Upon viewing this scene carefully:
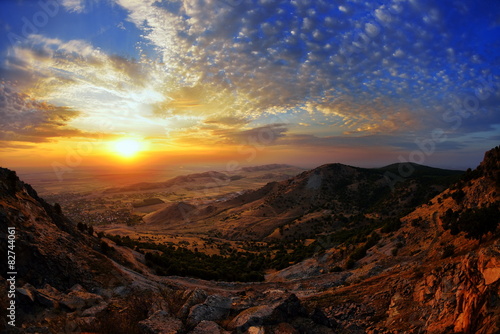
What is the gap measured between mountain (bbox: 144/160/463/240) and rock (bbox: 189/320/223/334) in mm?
43215

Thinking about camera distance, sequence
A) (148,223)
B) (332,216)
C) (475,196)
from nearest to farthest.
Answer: (475,196) → (332,216) → (148,223)

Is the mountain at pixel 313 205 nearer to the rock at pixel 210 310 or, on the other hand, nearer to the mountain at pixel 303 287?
the mountain at pixel 303 287

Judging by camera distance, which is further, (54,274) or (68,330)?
(54,274)

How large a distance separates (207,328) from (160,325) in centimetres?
171

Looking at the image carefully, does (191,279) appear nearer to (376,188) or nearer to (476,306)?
(476,306)

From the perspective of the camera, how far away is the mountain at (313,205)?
52750 mm

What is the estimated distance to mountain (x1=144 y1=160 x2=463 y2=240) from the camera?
173 feet

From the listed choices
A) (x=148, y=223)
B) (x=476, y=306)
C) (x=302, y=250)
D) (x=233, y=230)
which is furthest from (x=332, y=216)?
(x=148, y=223)

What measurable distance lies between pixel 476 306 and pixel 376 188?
254 ft

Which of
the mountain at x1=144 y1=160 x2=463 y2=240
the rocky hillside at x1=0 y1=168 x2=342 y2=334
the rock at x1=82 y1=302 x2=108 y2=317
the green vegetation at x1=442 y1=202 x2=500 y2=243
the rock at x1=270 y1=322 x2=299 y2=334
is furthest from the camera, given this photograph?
the mountain at x1=144 y1=160 x2=463 y2=240

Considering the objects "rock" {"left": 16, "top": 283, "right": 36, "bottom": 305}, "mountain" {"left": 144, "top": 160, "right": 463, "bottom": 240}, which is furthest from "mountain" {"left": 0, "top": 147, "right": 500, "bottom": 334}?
"mountain" {"left": 144, "top": 160, "right": 463, "bottom": 240}

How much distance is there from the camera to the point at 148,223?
92000 millimetres

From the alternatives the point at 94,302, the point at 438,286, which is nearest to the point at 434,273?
the point at 438,286

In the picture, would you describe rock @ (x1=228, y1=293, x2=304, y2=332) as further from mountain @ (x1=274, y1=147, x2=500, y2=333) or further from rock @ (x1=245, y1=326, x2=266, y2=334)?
mountain @ (x1=274, y1=147, x2=500, y2=333)
